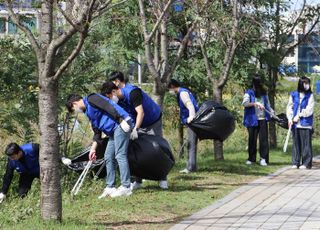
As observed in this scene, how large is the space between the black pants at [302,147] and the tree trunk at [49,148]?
6.65m

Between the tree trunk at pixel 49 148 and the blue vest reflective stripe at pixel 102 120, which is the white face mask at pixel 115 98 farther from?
the tree trunk at pixel 49 148

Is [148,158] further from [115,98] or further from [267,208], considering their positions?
[267,208]

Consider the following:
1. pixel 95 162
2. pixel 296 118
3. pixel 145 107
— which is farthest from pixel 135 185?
pixel 296 118

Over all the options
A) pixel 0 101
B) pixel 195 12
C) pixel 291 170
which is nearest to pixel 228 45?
pixel 195 12

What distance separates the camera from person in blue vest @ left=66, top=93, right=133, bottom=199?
323 inches

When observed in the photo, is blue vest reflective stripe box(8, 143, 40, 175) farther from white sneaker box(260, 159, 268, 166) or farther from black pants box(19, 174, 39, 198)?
white sneaker box(260, 159, 268, 166)

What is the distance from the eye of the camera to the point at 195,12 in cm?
1091

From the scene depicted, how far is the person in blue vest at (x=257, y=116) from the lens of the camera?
1215cm

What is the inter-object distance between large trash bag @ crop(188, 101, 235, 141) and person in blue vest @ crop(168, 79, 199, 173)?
10 cm

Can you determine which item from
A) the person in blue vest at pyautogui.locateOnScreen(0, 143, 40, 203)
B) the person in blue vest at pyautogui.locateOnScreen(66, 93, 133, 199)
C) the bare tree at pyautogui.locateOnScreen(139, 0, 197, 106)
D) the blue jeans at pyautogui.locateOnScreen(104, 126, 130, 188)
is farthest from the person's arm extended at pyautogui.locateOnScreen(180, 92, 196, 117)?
the person in blue vest at pyautogui.locateOnScreen(0, 143, 40, 203)

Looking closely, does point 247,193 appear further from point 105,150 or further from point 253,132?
point 253,132

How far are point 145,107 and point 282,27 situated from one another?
6.88 metres

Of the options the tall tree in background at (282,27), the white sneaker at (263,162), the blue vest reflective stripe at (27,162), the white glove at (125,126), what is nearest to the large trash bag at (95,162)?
the blue vest reflective stripe at (27,162)

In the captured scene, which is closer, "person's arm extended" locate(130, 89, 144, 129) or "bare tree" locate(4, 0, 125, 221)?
"bare tree" locate(4, 0, 125, 221)
